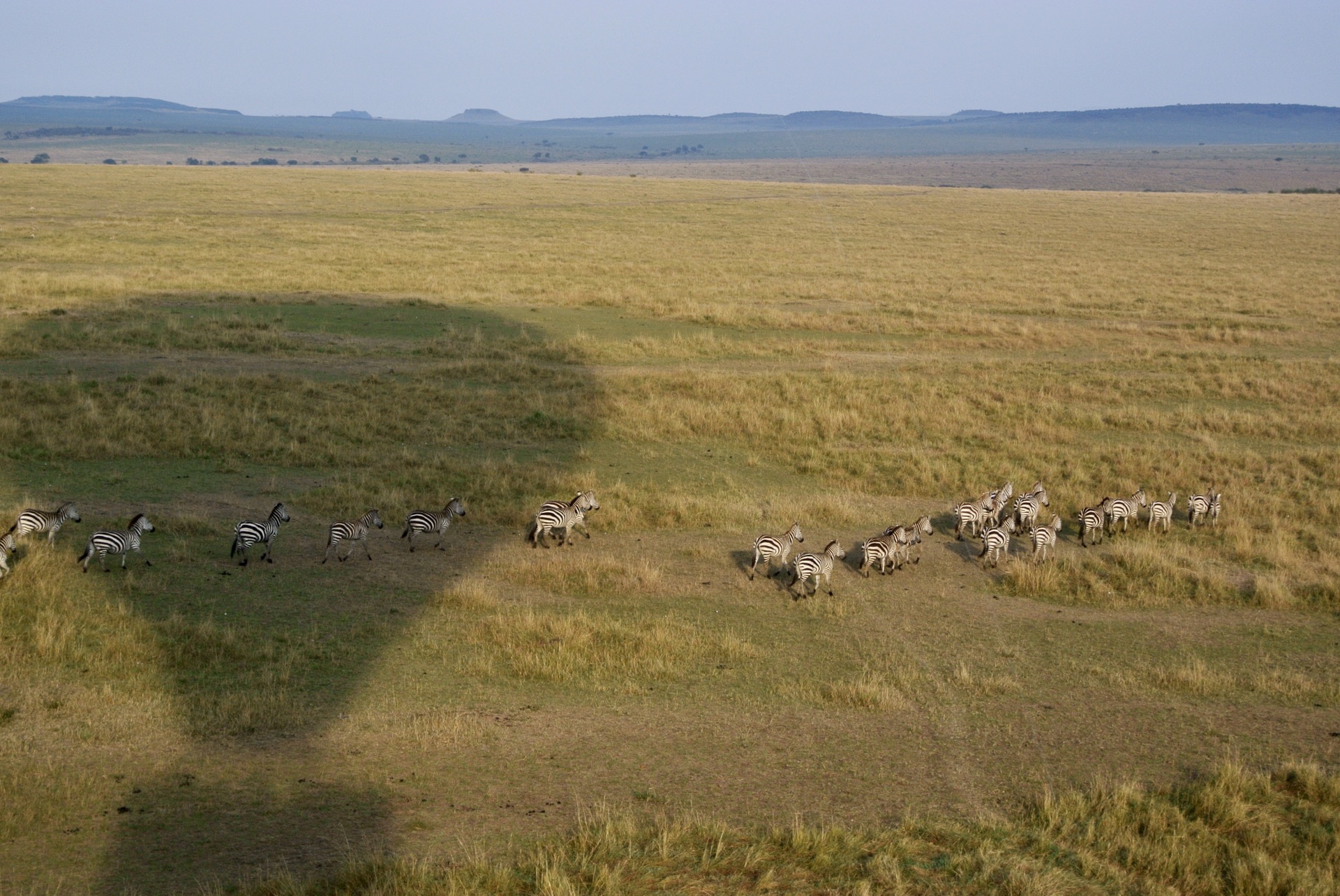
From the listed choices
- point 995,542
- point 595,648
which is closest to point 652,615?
point 595,648

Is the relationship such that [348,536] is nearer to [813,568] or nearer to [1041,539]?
[813,568]

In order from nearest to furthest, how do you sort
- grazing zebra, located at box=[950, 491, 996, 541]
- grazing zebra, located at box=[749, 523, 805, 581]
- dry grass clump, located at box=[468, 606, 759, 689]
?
1. dry grass clump, located at box=[468, 606, 759, 689]
2. grazing zebra, located at box=[749, 523, 805, 581]
3. grazing zebra, located at box=[950, 491, 996, 541]

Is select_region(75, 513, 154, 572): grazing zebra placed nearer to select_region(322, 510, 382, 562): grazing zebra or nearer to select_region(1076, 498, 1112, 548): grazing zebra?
select_region(322, 510, 382, 562): grazing zebra

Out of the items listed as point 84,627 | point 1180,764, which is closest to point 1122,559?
point 1180,764

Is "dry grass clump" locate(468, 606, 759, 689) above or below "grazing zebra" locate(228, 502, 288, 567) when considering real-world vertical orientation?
below

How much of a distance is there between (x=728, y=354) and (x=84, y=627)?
64.8 ft

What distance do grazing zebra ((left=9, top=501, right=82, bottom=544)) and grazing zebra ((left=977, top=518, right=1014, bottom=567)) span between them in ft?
36.3

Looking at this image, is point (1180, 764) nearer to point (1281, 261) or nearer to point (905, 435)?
point (905, 435)

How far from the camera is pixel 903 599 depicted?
13242 millimetres

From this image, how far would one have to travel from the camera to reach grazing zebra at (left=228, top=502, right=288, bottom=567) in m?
13.1

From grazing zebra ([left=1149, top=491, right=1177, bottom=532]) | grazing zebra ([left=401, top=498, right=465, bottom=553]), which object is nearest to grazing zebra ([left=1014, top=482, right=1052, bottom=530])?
grazing zebra ([left=1149, top=491, right=1177, bottom=532])

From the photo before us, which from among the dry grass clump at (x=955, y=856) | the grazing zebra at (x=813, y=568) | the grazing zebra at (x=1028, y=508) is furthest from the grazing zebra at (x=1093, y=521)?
the dry grass clump at (x=955, y=856)

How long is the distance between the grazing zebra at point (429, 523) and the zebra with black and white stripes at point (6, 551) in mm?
4282

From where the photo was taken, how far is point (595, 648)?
11.2 meters
